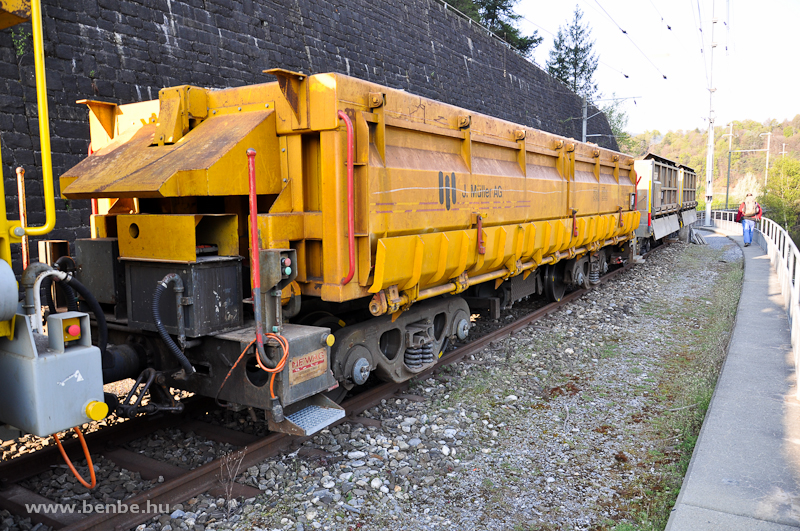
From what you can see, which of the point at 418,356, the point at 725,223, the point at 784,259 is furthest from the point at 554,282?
the point at 725,223

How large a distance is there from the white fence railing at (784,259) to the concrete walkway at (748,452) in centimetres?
30

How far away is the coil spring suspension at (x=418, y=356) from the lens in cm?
603

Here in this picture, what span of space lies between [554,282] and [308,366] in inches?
288

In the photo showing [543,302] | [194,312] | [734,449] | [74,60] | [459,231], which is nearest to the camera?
[194,312]

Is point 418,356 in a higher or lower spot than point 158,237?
lower

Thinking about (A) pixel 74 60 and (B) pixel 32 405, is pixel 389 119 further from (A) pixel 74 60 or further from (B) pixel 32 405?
(A) pixel 74 60

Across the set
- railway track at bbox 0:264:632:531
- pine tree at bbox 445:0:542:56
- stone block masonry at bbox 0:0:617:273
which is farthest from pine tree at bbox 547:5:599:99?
railway track at bbox 0:264:632:531

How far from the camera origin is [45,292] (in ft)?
16.6

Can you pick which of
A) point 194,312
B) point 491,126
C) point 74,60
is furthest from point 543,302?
point 74,60

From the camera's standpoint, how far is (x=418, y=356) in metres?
6.05

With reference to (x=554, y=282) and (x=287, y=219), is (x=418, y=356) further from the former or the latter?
(x=554, y=282)

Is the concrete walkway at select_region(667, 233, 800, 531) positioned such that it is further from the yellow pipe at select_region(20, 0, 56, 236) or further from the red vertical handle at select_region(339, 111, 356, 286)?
the yellow pipe at select_region(20, 0, 56, 236)

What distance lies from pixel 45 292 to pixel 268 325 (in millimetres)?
2377

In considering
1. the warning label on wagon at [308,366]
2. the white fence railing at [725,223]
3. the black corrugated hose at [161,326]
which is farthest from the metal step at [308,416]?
the white fence railing at [725,223]
